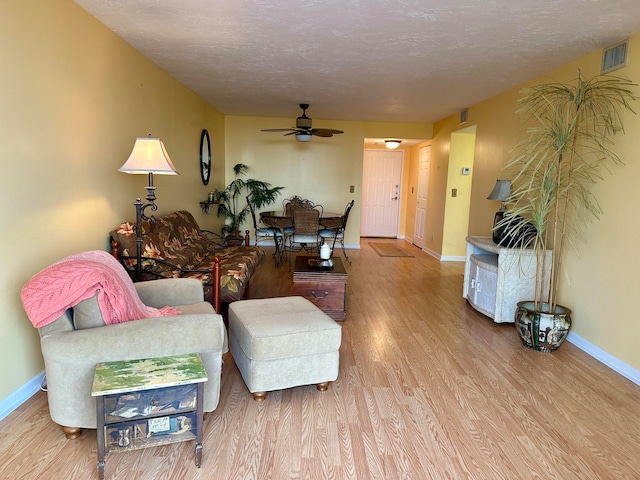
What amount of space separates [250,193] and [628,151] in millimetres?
5448

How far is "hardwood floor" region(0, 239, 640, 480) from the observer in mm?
1722

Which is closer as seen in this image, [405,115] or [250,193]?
[405,115]

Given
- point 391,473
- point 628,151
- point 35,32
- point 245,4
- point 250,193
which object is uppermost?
point 245,4

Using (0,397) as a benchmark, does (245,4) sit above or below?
above

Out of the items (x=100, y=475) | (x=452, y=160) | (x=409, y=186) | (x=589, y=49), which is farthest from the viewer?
(x=409, y=186)

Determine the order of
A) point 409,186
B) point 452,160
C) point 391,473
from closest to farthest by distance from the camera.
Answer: point 391,473
point 452,160
point 409,186

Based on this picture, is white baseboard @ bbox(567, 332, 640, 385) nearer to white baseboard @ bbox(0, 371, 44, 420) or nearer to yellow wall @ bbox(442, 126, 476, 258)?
yellow wall @ bbox(442, 126, 476, 258)

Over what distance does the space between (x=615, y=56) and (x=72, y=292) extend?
372cm

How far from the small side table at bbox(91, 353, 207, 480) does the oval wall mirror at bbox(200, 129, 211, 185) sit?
4.25 meters

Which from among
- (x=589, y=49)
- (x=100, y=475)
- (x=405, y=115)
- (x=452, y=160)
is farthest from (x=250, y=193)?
(x=100, y=475)

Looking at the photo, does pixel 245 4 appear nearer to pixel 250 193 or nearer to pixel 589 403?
pixel 589 403

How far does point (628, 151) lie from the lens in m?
2.79

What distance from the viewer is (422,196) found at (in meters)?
→ 7.72

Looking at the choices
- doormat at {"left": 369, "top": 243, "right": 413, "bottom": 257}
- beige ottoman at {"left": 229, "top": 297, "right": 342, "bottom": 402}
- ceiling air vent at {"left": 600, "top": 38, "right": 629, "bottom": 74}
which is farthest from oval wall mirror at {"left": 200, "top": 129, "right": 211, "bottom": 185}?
ceiling air vent at {"left": 600, "top": 38, "right": 629, "bottom": 74}
